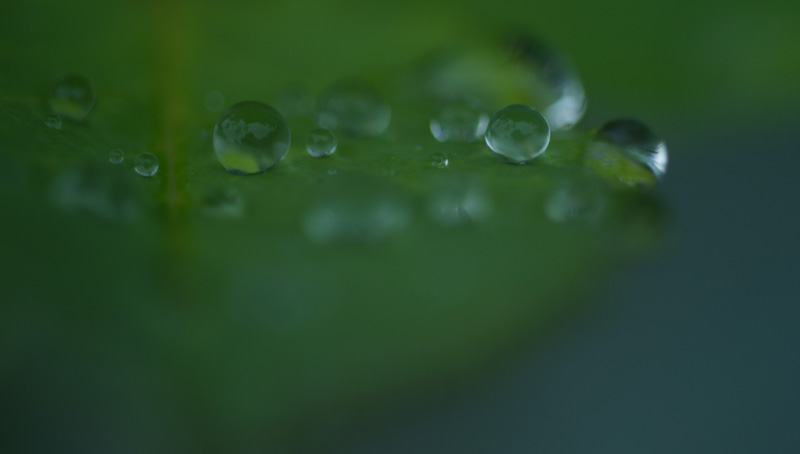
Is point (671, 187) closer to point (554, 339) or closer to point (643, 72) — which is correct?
point (643, 72)

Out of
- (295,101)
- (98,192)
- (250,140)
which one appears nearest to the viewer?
(250,140)

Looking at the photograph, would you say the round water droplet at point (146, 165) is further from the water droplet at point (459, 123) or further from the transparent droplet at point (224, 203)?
the water droplet at point (459, 123)

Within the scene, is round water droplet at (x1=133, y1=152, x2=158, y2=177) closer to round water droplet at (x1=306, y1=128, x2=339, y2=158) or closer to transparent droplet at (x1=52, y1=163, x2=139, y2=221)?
transparent droplet at (x1=52, y1=163, x2=139, y2=221)

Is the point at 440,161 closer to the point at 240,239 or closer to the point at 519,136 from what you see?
the point at 519,136

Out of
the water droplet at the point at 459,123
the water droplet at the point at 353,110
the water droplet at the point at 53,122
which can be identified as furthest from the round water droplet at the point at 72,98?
the water droplet at the point at 459,123

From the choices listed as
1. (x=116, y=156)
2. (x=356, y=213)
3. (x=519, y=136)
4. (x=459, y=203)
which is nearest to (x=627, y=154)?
(x=519, y=136)

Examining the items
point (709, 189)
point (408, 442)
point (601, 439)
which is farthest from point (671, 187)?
point (408, 442)
